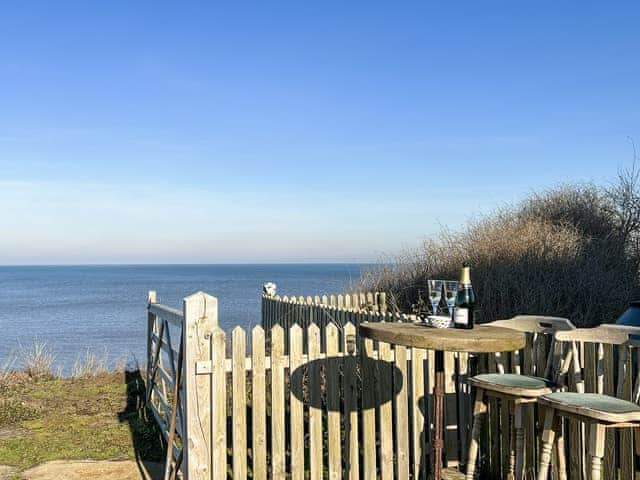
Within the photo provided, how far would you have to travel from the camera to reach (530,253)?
399 inches

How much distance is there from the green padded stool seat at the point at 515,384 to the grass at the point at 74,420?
11.6ft

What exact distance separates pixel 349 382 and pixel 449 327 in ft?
3.93

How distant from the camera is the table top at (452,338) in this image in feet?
11.0

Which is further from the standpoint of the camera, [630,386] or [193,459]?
[193,459]

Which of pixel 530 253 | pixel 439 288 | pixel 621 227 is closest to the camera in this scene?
pixel 439 288

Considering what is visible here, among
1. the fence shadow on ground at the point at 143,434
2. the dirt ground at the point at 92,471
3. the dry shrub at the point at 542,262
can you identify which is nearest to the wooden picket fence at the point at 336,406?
the dirt ground at the point at 92,471

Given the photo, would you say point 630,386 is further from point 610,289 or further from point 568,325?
point 610,289

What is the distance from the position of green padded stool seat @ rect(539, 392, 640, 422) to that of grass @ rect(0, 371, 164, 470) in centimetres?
410

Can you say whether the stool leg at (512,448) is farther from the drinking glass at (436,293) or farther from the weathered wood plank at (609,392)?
the drinking glass at (436,293)

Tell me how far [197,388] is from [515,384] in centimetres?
220

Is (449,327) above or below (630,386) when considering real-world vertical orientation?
above

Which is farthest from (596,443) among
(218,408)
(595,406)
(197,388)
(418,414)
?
(197,388)

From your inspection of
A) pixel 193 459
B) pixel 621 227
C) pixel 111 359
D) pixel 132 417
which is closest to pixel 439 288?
pixel 193 459

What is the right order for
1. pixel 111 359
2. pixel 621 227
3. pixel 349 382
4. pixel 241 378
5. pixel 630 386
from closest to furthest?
pixel 630 386 < pixel 241 378 < pixel 349 382 < pixel 621 227 < pixel 111 359
